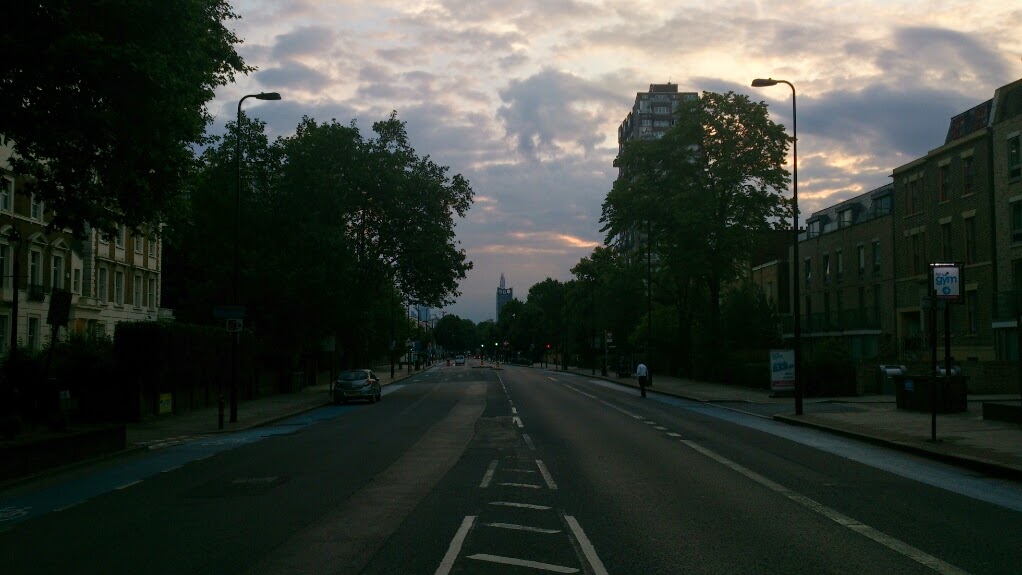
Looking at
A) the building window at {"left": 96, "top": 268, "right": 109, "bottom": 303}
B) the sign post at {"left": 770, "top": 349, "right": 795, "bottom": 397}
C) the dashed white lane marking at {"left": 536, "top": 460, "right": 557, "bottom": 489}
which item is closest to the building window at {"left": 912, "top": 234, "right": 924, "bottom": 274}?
the sign post at {"left": 770, "top": 349, "right": 795, "bottom": 397}

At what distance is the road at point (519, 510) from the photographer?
8.16m

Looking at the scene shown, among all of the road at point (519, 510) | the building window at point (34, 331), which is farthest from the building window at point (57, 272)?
the road at point (519, 510)

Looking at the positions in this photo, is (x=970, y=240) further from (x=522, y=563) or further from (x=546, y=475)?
(x=522, y=563)

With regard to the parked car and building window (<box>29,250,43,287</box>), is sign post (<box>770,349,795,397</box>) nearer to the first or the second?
the parked car

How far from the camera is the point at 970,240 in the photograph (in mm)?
41812

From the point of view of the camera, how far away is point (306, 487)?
13023mm

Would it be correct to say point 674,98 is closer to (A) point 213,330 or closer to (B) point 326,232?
(B) point 326,232

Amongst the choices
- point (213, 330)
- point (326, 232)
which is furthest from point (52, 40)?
point (326, 232)

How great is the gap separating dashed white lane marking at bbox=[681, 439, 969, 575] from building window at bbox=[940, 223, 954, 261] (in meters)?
34.3

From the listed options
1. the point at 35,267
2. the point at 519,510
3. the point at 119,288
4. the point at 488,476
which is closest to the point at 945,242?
the point at 488,476

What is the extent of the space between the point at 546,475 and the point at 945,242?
3718 centimetres

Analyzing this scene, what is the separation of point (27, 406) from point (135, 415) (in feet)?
14.5

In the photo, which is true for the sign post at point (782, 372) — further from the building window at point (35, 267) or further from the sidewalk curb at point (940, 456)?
the building window at point (35, 267)

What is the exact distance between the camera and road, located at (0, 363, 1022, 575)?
8156mm
